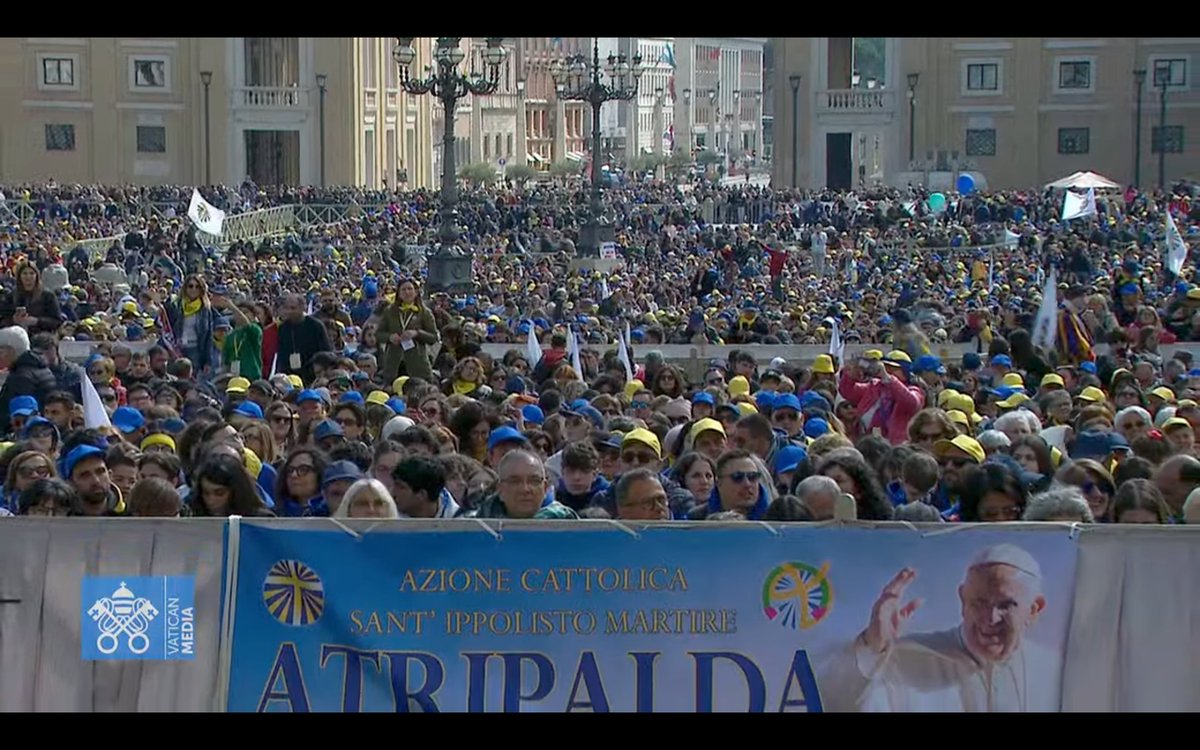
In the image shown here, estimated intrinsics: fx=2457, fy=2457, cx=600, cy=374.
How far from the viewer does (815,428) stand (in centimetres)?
1357

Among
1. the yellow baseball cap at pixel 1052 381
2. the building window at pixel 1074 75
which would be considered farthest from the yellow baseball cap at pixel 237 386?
the building window at pixel 1074 75

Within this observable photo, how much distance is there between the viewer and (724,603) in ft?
27.4

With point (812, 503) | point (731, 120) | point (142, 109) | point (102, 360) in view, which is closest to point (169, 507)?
point (812, 503)

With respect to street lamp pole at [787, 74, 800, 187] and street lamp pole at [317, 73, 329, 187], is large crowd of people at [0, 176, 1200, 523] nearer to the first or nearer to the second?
street lamp pole at [317, 73, 329, 187]

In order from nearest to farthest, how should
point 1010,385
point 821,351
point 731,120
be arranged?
point 1010,385 < point 821,351 < point 731,120

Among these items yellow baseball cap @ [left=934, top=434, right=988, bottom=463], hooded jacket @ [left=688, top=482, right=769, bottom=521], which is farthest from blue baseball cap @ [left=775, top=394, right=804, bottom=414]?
hooded jacket @ [left=688, top=482, right=769, bottom=521]

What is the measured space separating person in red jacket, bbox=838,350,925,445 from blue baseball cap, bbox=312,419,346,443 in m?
3.39

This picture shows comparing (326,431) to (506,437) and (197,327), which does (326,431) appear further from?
(197,327)

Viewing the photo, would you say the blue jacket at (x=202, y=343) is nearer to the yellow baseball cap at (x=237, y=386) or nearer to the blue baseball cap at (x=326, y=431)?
the yellow baseball cap at (x=237, y=386)

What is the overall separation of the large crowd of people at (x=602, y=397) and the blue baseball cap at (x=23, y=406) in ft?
0.07

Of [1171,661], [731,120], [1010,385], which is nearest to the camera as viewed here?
[1171,661]
